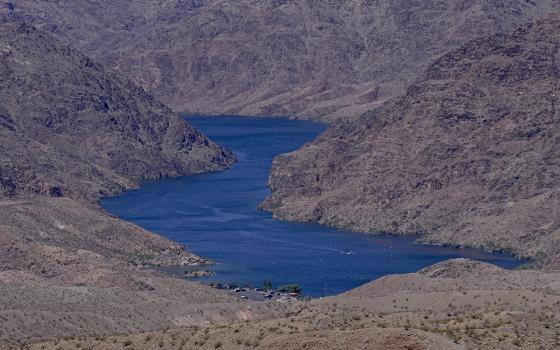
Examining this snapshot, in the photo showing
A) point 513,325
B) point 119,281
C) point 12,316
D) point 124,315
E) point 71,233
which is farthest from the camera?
point 71,233

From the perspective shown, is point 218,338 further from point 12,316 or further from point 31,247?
point 31,247

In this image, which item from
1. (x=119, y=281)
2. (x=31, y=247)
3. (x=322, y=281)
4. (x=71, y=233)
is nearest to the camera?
(x=119, y=281)

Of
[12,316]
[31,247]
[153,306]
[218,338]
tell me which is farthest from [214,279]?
[218,338]

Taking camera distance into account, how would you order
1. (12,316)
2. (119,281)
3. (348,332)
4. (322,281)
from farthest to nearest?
(322,281) → (119,281) → (12,316) → (348,332)

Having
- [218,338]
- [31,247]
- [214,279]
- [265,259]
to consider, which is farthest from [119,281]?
[218,338]

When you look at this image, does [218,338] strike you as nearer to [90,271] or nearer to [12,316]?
[12,316]

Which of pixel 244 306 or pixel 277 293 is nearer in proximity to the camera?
pixel 244 306

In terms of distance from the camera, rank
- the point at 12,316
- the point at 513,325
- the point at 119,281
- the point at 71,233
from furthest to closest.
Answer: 1. the point at 71,233
2. the point at 119,281
3. the point at 12,316
4. the point at 513,325

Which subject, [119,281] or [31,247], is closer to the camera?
[119,281]
